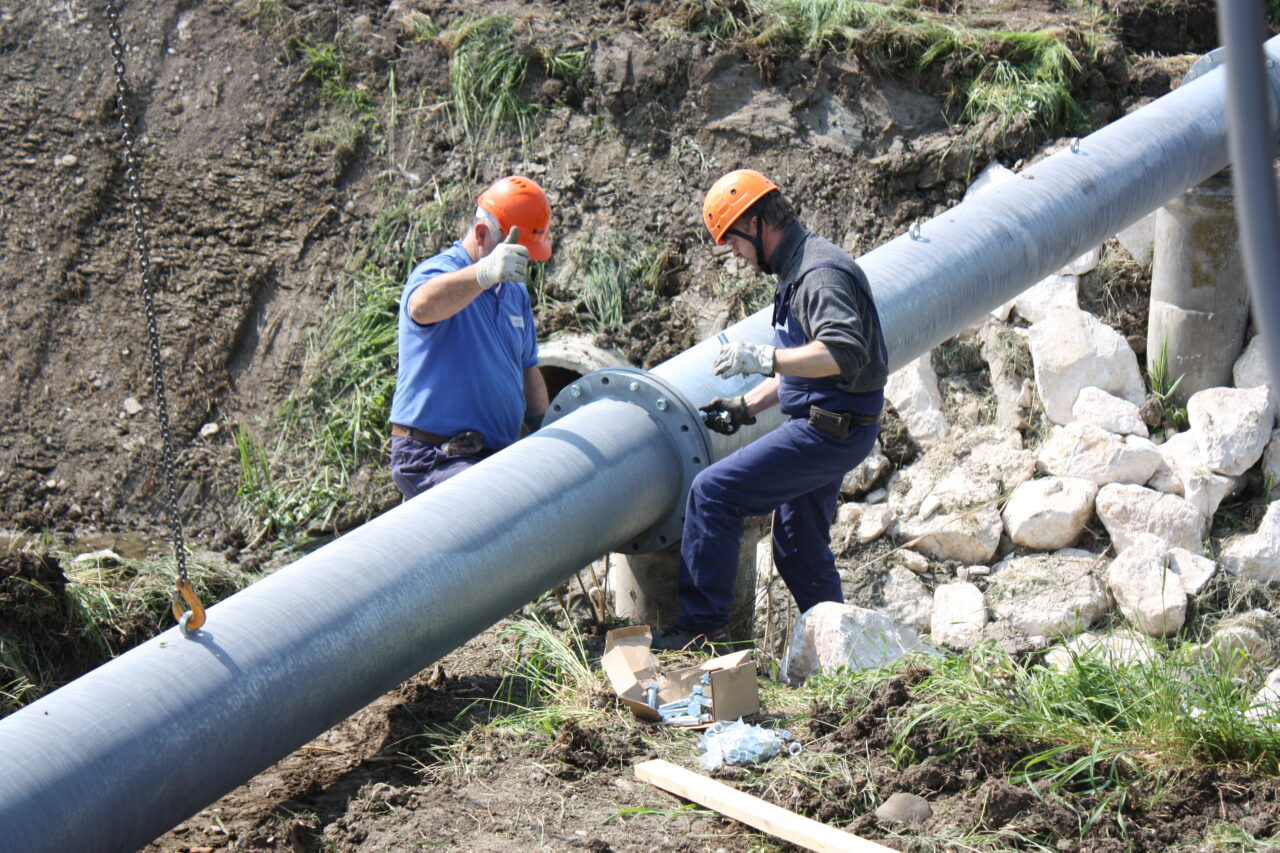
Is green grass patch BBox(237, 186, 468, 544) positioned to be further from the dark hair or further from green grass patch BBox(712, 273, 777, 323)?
the dark hair

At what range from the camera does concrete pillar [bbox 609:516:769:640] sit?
4977mm

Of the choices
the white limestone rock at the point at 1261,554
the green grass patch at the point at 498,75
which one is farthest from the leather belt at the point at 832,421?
the green grass patch at the point at 498,75

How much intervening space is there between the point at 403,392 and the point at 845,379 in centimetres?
175

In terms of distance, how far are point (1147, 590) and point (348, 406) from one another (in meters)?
4.25

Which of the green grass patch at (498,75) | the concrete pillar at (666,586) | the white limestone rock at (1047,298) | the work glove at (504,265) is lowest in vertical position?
the concrete pillar at (666,586)

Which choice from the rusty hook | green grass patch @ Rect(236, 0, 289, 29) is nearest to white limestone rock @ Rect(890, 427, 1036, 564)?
the rusty hook

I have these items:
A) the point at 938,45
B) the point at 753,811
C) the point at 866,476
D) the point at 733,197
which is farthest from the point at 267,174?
the point at 753,811

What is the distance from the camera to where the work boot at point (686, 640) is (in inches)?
174

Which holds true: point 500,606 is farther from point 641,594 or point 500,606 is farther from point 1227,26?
point 1227,26

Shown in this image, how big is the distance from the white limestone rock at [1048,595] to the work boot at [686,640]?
153cm

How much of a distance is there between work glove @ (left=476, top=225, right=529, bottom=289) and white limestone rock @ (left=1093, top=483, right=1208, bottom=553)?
2828 mm

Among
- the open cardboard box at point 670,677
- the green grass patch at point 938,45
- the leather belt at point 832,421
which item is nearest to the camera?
the open cardboard box at point 670,677

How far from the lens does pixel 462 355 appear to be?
191 inches

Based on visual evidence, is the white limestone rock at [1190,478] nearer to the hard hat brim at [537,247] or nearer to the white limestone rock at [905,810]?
the hard hat brim at [537,247]
